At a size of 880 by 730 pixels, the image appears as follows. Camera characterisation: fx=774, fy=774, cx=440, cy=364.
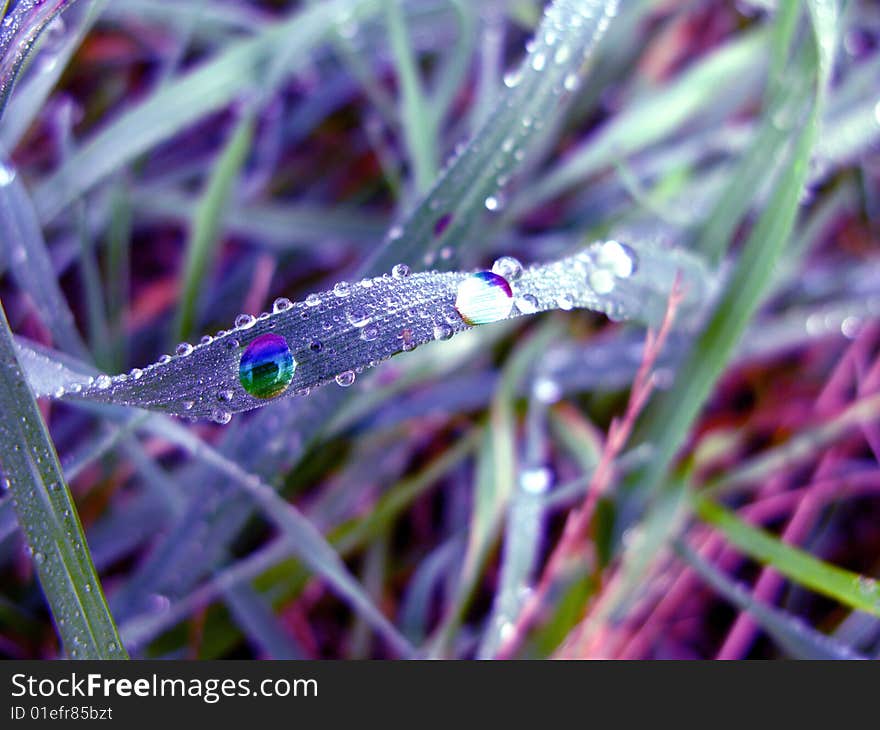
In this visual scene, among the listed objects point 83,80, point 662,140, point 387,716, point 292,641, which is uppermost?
point 83,80

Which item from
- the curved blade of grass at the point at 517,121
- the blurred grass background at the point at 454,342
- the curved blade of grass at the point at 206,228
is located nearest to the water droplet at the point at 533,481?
the blurred grass background at the point at 454,342

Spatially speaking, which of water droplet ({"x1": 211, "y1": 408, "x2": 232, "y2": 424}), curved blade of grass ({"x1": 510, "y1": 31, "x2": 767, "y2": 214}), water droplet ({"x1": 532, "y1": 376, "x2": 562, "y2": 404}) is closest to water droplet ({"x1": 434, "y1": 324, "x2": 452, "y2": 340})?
water droplet ({"x1": 211, "y1": 408, "x2": 232, "y2": 424})

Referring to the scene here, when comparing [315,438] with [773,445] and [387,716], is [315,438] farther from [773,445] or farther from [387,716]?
[773,445]

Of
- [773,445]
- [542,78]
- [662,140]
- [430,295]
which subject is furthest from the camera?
[662,140]

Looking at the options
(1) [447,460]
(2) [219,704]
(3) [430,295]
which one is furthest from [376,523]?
(3) [430,295]

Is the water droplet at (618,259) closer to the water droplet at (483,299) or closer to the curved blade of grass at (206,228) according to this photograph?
the water droplet at (483,299)

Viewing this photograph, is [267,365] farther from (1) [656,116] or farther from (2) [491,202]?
(1) [656,116]

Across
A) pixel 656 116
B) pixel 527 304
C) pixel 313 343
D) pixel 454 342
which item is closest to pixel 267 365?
pixel 313 343

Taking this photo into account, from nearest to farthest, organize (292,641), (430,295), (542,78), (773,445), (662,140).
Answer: (430,295) < (542,78) < (292,641) < (773,445) < (662,140)

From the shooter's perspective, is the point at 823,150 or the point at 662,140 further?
the point at 662,140
